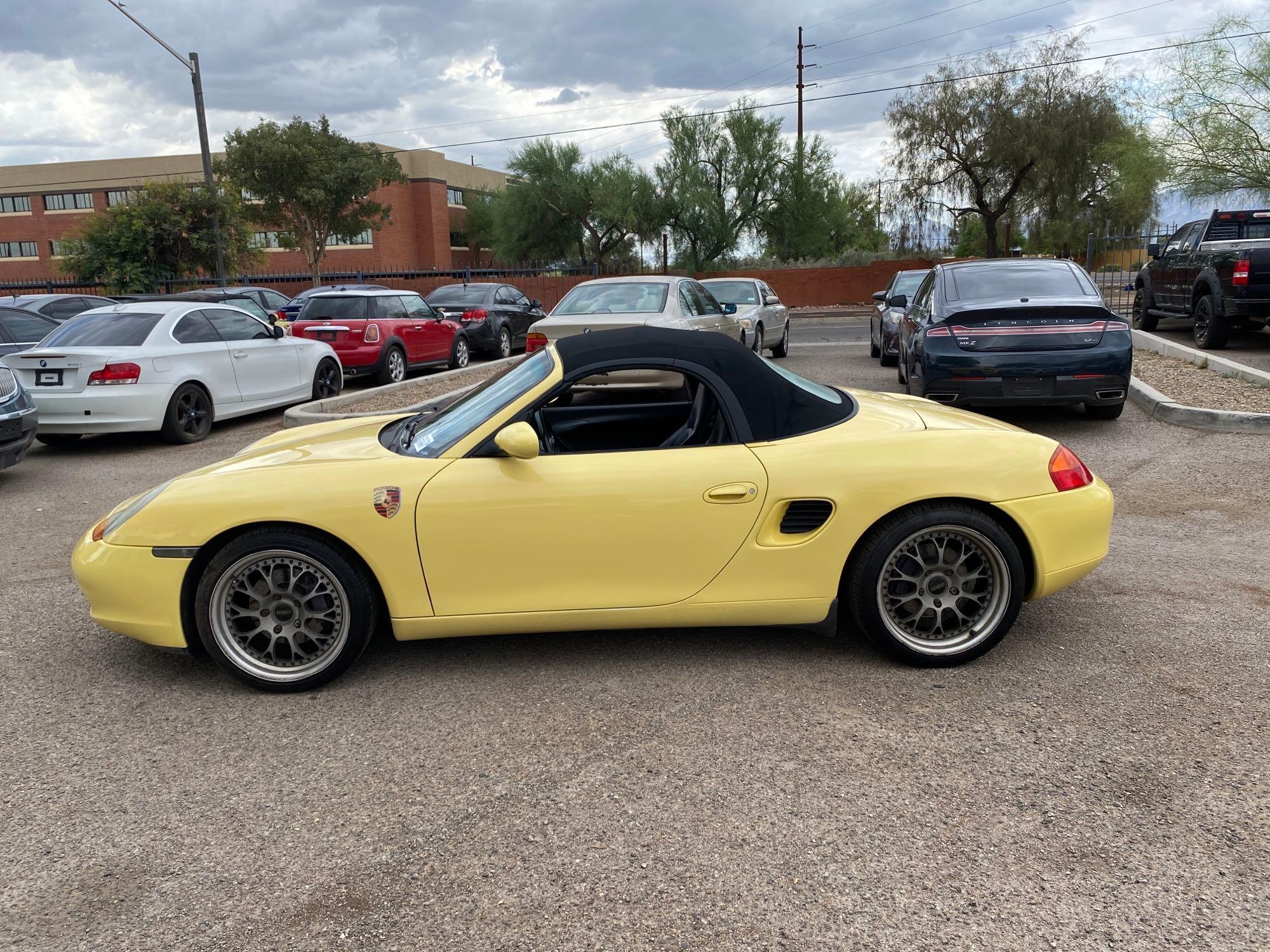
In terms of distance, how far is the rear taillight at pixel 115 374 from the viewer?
9562mm

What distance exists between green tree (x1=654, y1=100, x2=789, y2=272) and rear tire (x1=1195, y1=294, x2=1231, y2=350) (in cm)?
3079

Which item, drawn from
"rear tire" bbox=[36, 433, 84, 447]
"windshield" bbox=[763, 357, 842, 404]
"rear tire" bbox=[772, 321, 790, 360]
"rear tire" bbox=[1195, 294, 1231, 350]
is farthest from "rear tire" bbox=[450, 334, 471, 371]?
"windshield" bbox=[763, 357, 842, 404]

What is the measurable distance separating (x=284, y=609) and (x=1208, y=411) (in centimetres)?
850

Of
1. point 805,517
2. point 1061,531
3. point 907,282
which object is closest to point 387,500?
point 805,517

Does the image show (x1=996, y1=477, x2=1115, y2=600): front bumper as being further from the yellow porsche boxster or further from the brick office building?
the brick office building

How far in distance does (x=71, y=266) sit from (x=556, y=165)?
70.5 ft

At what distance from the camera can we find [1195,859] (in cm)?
265

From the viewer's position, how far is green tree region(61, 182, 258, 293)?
2973 cm

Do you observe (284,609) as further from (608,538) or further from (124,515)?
(608,538)

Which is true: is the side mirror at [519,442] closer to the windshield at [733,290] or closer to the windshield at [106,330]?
the windshield at [106,330]

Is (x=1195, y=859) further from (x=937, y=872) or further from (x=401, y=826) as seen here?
(x=401, y=826)

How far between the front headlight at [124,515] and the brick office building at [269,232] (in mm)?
59383

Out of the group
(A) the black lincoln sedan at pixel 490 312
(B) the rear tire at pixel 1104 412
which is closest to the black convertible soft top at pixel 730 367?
(B) the rear tire at pixel 1104 412

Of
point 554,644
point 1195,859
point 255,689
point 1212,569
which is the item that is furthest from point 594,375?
point 1212,569
